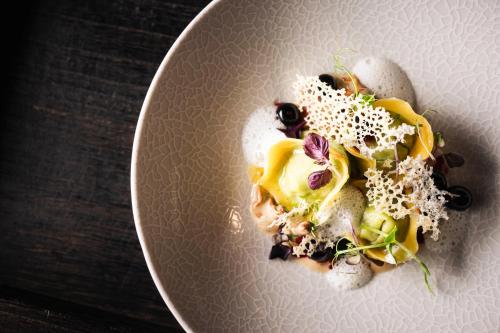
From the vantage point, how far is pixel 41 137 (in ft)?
5.69

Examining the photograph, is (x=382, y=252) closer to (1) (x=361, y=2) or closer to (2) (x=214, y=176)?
(2) (x=214, y=176)

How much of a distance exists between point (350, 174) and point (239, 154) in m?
0.37

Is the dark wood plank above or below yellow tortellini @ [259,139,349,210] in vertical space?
below

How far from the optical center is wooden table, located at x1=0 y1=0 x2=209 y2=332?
1.68 m

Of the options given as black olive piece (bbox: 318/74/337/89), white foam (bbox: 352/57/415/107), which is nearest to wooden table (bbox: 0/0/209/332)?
black olive piece (bbox: 318/74/337/89)

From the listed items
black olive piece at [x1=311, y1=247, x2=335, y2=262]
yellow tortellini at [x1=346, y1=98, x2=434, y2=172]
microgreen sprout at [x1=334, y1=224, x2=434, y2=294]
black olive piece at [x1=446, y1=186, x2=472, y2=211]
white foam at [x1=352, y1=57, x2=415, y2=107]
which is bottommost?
black olive piece at [x1=311, y1=247, x2=335, y2=262]

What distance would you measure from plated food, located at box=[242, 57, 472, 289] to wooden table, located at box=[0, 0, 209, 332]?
465 mm

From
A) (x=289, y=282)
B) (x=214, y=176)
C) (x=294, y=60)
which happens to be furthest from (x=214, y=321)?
(x=294, y=60)

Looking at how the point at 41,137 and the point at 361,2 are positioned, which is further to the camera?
the point at 41,137

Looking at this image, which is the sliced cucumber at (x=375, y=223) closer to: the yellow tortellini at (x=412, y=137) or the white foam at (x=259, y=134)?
the yellow tortellini at (x=412, y=137)

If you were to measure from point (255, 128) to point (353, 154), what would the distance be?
0.35 metres

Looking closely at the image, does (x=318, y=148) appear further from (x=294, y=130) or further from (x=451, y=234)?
(x=451, y=234)

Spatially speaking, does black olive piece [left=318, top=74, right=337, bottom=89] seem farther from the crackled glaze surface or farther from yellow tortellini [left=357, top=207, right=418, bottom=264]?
yellow tortellini [left=357, top=207, right=418, bottom=264]

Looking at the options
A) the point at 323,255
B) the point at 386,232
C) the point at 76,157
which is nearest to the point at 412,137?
the point at 386,232
